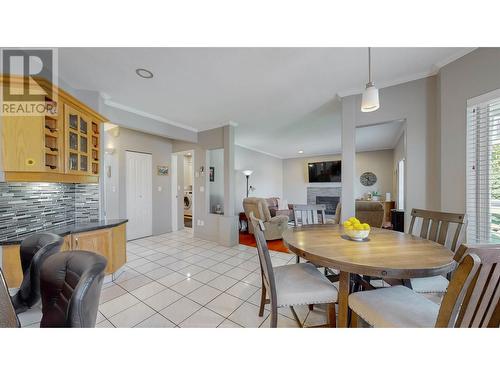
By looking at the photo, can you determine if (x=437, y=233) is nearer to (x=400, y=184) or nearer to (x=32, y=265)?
(x=32, y=265)

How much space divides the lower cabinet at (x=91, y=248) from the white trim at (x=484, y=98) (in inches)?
152

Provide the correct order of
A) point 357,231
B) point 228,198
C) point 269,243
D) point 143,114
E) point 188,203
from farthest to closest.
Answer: point 188,203 → point 269,243 → point 228,198 → point 143,114 → point 357,231

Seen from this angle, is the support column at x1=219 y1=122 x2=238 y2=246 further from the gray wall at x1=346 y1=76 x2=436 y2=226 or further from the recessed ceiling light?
the gray wall at x1=346 y1=76 x2=436 y2=226

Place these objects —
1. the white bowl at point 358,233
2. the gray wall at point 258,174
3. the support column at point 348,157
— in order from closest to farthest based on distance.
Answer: the white bowl at point 358,233 → the support column at point 348,157 → the gray wall at point 258,174

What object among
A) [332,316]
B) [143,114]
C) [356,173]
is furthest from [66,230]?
[356,173]

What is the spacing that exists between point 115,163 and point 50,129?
2.06m

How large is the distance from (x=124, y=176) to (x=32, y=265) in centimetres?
314

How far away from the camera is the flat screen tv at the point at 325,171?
6824mm

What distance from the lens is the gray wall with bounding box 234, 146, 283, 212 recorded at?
5.92m

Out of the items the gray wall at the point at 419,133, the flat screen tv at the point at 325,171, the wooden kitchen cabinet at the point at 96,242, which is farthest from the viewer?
the flat screen tv at the point at 325,171

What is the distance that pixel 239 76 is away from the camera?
2158 millimetres

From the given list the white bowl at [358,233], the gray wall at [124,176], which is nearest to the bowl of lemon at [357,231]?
the white bowl at [358,233]

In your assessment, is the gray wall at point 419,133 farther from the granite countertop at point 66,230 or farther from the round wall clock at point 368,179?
the round wall clock at point 368,179
